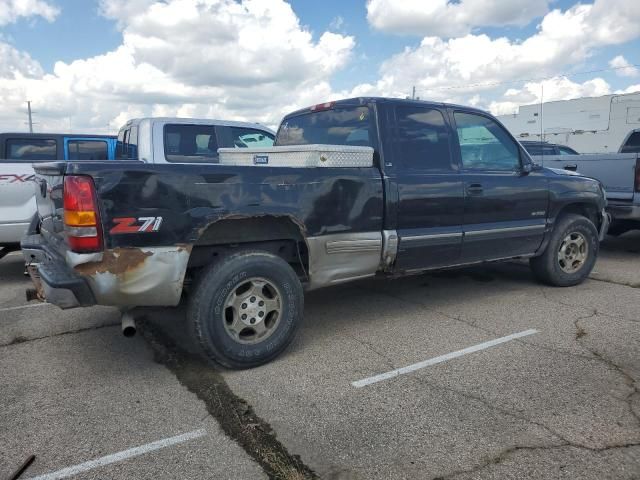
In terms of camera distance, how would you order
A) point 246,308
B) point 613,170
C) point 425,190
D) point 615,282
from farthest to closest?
point 613,170 < point 615,282 < point 425,190 < point 246,308

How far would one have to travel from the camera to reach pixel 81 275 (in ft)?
10.5

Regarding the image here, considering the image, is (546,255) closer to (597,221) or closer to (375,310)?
(597,221)

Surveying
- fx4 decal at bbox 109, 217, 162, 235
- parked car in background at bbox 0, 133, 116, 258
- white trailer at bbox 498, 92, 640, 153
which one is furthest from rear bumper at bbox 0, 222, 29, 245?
white trailer at bbox 498, 92, 640, 153

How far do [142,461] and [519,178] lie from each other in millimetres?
4304

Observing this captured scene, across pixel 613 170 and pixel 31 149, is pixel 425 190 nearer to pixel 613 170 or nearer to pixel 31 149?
pixel 613 170

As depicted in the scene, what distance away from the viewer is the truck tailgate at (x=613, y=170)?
715 cm

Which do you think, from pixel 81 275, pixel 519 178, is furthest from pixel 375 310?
pixel 81 275

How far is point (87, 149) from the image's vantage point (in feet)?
25.4

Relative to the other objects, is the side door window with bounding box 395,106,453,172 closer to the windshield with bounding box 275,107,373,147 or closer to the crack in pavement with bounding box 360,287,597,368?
the windshield with bounding box 275,107,373,147

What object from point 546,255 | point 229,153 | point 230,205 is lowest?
point 546,255

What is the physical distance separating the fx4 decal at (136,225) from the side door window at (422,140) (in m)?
2.16

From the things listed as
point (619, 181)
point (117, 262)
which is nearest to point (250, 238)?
point (117, 262)

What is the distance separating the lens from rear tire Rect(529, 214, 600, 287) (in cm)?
573

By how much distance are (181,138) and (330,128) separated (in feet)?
9.14
